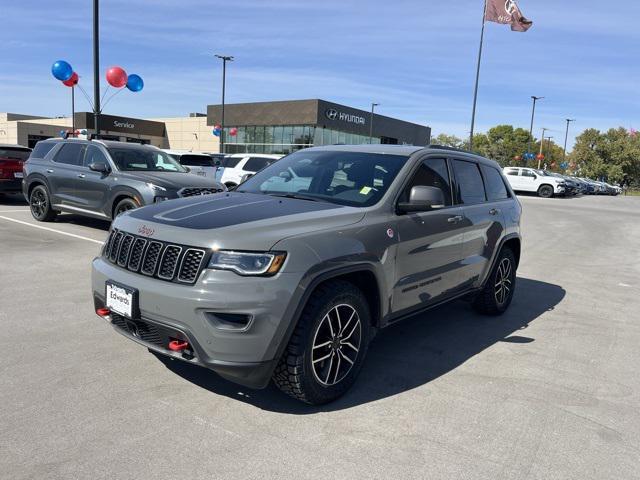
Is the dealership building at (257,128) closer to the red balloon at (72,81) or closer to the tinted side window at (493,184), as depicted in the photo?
the red balloon at (72,81)

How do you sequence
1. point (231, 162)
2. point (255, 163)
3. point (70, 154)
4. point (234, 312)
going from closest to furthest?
1. point (234, 312)
2. point (70, 154)
3. point (255, 163)
4. point (231, 162)

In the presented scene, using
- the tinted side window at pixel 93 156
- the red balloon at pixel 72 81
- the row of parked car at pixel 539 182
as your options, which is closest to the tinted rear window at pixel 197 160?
the red balloon at pixel 72 81

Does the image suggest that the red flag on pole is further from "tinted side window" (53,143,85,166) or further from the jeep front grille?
the jeep front grille

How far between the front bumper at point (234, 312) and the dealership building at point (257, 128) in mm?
38379

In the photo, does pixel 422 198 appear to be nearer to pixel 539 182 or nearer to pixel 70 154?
pixel 70 154

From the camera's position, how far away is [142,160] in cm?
1012

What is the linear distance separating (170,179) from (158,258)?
6350 mm

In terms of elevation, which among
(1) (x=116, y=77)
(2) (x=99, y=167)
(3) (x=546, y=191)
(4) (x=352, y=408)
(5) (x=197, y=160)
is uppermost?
(1) (x=116, y=77)

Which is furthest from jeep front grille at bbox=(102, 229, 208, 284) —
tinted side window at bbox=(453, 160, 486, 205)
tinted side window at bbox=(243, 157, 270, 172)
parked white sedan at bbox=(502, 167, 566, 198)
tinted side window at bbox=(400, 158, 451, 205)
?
parked white sedan at bbox=(502, 167, 566, 198)

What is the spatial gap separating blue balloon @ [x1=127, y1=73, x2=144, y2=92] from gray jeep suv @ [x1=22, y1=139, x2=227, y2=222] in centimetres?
586

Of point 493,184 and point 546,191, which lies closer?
point 493,184

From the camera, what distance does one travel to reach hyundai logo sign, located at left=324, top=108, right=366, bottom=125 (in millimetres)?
47781

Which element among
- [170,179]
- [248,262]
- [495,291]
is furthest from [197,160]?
[248,262]

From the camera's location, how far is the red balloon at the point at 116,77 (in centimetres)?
1572
